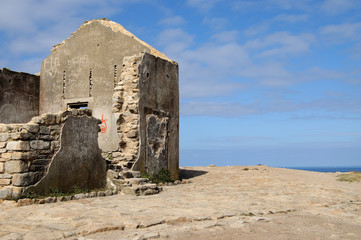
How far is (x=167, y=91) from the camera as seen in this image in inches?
506

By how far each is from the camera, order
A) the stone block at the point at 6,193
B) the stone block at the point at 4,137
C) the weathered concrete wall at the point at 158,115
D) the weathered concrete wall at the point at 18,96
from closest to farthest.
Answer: the stone block at the point at 6,193 < the stone block at the point at 4,137 < the weathered concrete wall at the point at 158,115 < the weathered concrete wall at the point at 18,96

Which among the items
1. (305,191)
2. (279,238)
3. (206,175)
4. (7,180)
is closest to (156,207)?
(279,238)

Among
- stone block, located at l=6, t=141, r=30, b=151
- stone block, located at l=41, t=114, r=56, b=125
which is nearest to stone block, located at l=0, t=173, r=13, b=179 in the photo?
stone block, located at l=6, t=141, r=30, b=151

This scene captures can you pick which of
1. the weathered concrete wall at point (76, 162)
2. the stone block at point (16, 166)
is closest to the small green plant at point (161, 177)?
the weathered concrete wall at point (76, 162)

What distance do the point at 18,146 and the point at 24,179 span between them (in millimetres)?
673

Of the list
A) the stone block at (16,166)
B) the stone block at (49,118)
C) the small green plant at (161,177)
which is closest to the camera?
the stone block at (16,166)

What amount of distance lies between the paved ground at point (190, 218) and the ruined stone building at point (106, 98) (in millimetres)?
1970

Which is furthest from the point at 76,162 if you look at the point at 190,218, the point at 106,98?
the point at 106,98

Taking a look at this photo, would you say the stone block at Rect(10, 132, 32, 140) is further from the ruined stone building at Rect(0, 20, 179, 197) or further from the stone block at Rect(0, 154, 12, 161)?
the ruined stone building at Rect(0, 20, 179, 197)

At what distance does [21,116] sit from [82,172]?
656cm

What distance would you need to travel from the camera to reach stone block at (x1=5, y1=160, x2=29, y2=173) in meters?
7.06

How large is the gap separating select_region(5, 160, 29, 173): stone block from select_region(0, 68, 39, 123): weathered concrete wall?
676 cm

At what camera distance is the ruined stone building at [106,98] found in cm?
899

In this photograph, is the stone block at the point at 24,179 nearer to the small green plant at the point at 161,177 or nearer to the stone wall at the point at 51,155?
the stone wall at the point at 51,155
